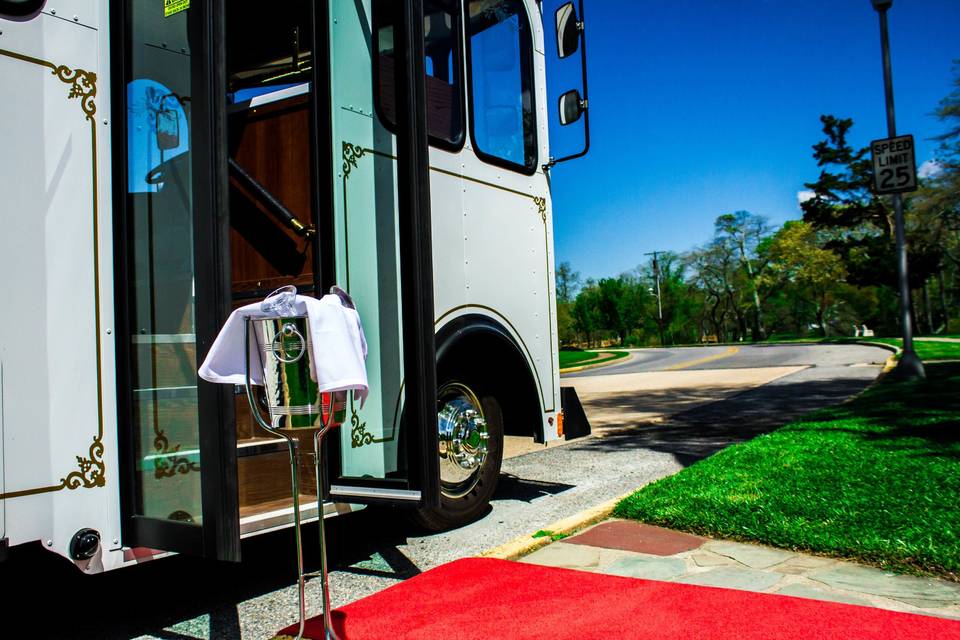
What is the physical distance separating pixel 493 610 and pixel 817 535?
1.94 metres

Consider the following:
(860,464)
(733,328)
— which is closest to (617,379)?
(860,464)

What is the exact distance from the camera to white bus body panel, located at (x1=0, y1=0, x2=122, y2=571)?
2709mm

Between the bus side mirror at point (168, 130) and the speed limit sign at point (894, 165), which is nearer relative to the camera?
the bus side mirror at point (168, 130)

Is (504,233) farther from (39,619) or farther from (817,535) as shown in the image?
(39,619)

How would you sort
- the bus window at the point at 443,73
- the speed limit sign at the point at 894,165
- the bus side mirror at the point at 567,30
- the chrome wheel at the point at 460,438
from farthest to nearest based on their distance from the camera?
the speed limit sign at the point at 894,165, the bus side mirror at the point at 567,30, the bus window at the point at 443,73, the chrome wheel at the point at 460,438

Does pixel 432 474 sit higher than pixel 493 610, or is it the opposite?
pixel 432 474

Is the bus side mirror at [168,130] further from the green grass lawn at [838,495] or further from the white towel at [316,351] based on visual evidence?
the green grass lawn at [838,495]

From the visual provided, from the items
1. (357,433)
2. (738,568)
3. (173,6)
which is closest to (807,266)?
(738,568)

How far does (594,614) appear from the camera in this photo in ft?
10.4

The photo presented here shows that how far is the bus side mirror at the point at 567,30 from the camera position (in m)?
5.41

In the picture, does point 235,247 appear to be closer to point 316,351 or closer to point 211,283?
point 211,283

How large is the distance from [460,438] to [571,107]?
2.55 metres

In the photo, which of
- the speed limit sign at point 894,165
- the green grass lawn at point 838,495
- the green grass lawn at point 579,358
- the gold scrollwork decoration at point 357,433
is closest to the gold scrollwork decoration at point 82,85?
the gold scrollwork decoration at point 357,433

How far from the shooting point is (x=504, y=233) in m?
5.19
